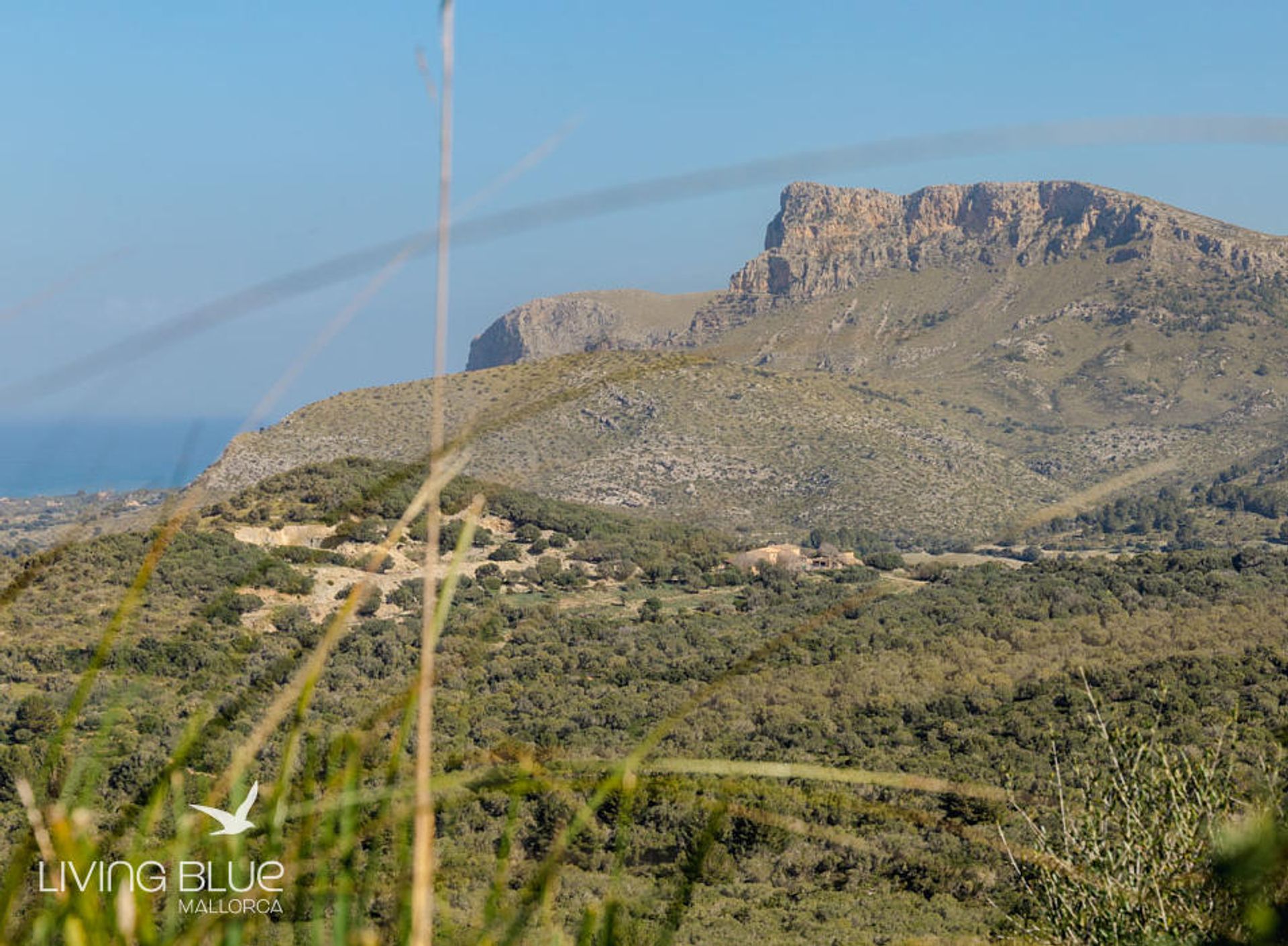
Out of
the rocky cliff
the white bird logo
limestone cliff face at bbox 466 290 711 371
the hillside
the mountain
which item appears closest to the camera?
the white bird logo

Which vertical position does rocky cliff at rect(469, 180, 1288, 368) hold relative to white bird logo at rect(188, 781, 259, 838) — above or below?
below

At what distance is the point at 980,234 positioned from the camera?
9919cm

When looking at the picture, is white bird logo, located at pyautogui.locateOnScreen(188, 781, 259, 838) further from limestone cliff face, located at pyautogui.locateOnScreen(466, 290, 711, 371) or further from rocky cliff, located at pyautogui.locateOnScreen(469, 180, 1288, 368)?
limestone cliff face, located at pyautogui.locateOnScreen(466, 290, 711, 371)

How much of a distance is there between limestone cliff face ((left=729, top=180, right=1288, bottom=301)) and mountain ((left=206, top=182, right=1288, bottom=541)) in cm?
24

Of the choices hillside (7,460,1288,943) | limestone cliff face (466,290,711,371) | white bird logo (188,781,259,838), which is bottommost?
limestone cliff face (466,290,711,371)

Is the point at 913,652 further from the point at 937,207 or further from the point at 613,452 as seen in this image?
the point at 937,207

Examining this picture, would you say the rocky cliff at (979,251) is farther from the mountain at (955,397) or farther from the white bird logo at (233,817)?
the white bird logo at (233,817)

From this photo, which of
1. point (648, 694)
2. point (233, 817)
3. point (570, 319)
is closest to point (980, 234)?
point (570, 319)

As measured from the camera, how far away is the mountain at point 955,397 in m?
55.1

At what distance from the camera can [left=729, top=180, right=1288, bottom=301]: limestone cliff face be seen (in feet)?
288

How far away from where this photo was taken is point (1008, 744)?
58.9 ft

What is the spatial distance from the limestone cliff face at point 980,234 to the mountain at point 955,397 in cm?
24

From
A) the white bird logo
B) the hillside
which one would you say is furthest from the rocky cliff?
the white bird logo

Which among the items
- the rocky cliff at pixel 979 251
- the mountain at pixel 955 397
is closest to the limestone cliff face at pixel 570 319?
the rocky cliff at pixel 979 251
